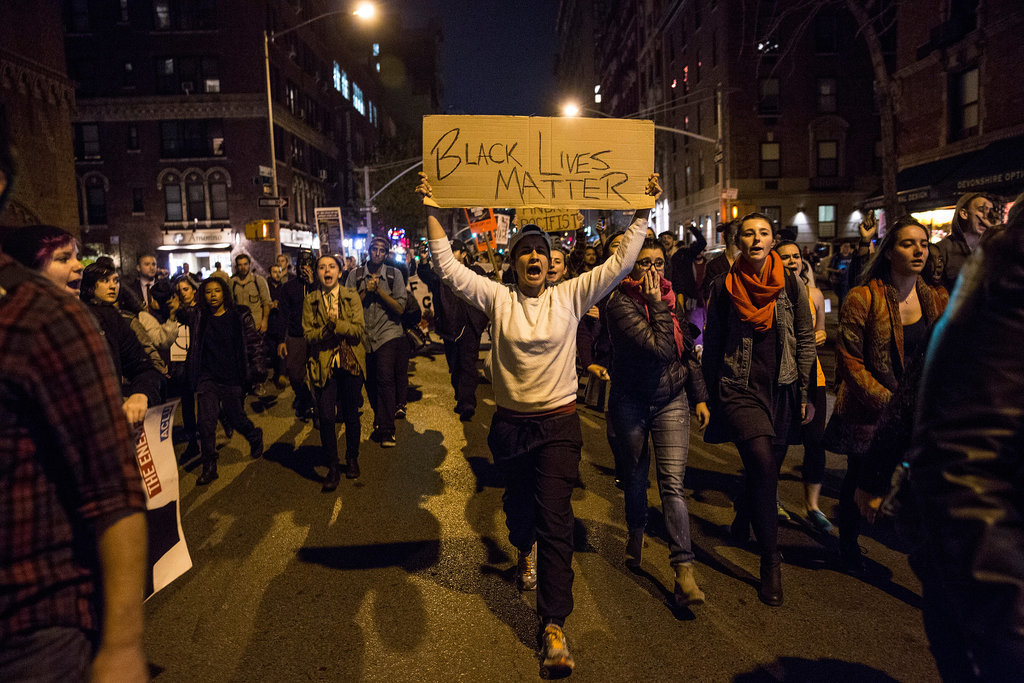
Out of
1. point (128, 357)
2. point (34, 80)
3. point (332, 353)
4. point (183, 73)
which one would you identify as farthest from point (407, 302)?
point (183, 73)

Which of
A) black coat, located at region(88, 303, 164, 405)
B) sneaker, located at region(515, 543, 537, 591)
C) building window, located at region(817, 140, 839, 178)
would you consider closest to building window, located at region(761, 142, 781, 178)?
building window, located at region(817, 140, 839, 178)

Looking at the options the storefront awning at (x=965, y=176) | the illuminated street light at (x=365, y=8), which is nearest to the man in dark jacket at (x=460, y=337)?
the illuminated street light at (x=365, y=8)

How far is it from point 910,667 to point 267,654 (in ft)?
9.99

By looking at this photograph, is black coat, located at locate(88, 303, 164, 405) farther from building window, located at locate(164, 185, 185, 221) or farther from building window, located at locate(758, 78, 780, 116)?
building window, located at locate(758, 78, 780, 116)

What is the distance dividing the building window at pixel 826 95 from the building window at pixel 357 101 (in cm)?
3730

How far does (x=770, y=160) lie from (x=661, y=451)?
1490 inches

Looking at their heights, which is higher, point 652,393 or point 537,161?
point 537,161

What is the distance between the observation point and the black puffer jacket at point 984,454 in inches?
53.1

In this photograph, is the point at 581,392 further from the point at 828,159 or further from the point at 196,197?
the point at 196,197

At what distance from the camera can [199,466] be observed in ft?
23.1

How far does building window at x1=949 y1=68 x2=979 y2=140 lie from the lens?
22.2 m

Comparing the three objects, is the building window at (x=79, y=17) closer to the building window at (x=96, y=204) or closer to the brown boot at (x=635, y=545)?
the building window at (x=96, y=204)

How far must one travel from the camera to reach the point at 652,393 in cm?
407

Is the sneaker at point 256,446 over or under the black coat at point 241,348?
under
